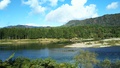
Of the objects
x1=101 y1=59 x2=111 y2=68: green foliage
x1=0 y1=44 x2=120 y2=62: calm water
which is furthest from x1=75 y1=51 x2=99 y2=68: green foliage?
x1=0 y1=44 x2=120 y2=62: calm water

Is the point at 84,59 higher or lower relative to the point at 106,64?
higher

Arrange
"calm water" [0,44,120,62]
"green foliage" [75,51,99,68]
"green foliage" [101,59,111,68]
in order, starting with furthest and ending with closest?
"calm water" [0,44,120,62] < "green foliage" [101,59,111,68] < "green foliage" [75,51,99,68]

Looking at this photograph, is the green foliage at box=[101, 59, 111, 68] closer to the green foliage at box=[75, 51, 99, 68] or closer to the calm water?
the green foliage at box=[75, 51, 99, 68]

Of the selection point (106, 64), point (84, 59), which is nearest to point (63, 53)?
point (84, 59)

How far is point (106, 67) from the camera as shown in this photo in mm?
62125

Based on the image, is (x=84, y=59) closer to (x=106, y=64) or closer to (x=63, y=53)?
(x=106, y=64)

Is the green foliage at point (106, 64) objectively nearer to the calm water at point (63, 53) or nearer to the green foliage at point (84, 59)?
the green foliage at point (84, 59)

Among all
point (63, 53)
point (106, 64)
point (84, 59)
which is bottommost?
point (106, 64)

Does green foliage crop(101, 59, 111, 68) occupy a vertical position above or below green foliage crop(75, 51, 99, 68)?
below

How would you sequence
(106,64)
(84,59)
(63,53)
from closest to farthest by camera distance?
(106,64) < (84,59) < (63,53)

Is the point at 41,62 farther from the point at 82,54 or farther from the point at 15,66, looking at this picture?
the point at 82,54

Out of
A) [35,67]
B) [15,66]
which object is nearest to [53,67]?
[35,67]

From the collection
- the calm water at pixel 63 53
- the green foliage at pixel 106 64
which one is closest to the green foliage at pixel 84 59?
the green foliage at pixel 106 64

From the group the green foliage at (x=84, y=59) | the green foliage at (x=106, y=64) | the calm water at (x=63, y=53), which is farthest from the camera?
the calm water at (x=63, y=53)
